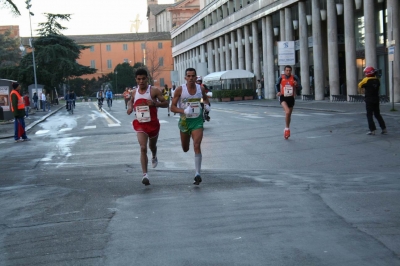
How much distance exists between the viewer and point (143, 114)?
10.4 metres

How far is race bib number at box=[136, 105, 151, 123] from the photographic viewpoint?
33.9 feet

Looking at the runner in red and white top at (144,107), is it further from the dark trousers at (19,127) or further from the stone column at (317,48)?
the stone column at (317,48)

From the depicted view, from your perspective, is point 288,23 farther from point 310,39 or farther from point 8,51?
point 8,51

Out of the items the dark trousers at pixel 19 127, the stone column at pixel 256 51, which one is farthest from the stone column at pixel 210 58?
the dark trousers at pixel 19 127

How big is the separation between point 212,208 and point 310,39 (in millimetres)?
48830

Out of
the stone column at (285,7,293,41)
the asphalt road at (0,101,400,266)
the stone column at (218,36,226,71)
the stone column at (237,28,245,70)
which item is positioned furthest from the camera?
the stone column at (218,36,226,71)

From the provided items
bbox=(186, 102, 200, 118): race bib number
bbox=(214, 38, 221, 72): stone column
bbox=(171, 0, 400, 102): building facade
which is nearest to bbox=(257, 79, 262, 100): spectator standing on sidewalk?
bbox=(171, 0, 400, 102): building facade

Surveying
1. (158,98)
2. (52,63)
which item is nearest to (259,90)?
(52,63)

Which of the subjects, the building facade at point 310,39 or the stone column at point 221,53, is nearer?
the building facade at point 310,39

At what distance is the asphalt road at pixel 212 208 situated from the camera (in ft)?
18.9

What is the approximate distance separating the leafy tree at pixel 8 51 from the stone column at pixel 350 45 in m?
78.1

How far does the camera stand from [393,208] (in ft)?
24.4

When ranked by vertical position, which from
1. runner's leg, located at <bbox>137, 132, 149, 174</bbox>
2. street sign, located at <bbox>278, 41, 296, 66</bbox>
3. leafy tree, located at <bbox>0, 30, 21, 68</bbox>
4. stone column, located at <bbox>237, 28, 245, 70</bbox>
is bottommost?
runner's leg, located at <bbox>137, 132, 149, 174</bbox>

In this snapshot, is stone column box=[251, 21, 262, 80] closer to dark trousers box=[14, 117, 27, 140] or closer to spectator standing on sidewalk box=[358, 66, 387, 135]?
dark trousers box=[14, 117, 27, 140]
